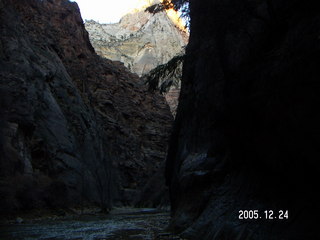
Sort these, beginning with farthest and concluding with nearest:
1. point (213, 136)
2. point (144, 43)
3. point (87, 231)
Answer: point (144, 43), point (87, 231), point (213, 136)

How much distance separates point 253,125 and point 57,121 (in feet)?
80.9

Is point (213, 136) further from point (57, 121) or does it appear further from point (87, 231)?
point (57, 121)

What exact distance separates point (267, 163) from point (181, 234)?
9.81 ft

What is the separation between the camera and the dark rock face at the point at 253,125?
450 cm

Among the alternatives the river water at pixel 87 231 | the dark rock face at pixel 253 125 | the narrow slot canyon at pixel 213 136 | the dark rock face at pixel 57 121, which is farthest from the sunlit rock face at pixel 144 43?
the dark rock face at pixel 253 125

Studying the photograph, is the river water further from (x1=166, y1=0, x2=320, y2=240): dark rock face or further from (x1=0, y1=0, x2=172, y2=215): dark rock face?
(x1=0, y1=0, x2=172, y2=215): dark rock face

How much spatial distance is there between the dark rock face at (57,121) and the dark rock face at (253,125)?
34.1 ft

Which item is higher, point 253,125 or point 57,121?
point 57,121

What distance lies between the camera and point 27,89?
2619 centimetres

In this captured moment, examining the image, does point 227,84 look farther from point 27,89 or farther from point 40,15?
point 40,15

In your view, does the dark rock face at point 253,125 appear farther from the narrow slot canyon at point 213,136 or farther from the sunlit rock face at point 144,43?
the sunlit rock face at point 144,43

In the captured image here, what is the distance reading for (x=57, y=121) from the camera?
28.6 meters

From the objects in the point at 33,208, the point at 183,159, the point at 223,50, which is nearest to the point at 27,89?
the point at 33,208

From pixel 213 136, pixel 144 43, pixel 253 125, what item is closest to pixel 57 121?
pixel 213 136
